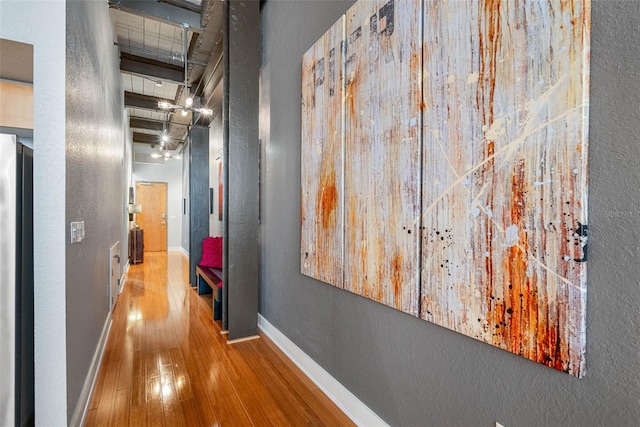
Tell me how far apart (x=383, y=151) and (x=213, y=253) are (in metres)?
3.65

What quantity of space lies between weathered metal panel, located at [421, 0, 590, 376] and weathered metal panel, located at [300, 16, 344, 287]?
0.73 m

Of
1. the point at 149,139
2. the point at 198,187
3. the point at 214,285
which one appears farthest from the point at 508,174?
the point at 149,139

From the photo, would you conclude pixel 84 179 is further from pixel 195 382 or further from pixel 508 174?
pixel 508 174

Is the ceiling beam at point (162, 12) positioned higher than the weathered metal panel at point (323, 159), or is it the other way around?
the ceiling beam at point (162, 12)

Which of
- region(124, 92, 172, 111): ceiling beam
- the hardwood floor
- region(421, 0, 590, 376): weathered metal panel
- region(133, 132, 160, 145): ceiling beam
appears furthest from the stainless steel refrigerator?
region(133, 132, 160, 145): ceiling beam

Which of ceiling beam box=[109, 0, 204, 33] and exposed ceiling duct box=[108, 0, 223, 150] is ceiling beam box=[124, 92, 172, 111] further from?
ceiling beam box=[109, 0, 204, 33]

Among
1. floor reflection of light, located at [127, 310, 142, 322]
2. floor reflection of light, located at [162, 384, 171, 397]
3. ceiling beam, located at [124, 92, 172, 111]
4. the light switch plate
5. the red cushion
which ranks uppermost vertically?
ceiling beam, located at [124, 92, 172, 111]

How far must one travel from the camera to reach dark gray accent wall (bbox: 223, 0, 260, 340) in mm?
3004

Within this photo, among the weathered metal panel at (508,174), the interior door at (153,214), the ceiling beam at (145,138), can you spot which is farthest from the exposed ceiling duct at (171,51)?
the weathered metal panel at (508,174)

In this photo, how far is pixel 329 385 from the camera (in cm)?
208

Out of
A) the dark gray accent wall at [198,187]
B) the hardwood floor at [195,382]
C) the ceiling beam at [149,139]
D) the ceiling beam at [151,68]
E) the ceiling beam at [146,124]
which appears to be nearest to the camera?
the hardwood floor at [195,382]

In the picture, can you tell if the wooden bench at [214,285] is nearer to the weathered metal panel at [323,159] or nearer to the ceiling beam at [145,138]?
the weathered metal panel at [323,159]

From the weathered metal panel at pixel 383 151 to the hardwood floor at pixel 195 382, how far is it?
0.96m

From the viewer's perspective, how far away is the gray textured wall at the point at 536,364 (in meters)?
0.81
